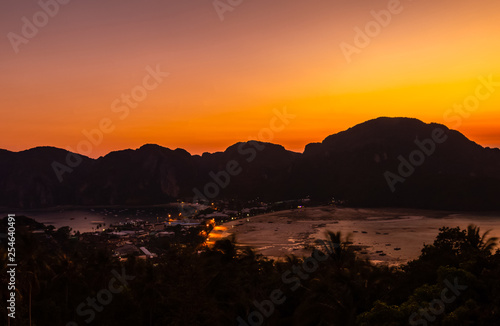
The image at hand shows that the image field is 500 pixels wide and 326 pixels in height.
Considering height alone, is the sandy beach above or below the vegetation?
below

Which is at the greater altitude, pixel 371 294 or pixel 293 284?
pixel 371 294

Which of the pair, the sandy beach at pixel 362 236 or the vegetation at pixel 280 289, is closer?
the vegetation at pixel 280 289

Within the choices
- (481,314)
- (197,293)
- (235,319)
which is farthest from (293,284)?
(481,314)

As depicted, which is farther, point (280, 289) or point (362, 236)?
point (362, 236)

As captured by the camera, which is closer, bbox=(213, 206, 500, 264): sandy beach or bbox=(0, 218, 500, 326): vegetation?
bbox=(0, 218, 500, 326): vegetation

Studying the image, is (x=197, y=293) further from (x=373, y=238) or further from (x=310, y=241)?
(x=373, y=238)

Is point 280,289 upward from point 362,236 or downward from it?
upward

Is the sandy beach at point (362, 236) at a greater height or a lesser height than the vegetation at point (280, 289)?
lesser

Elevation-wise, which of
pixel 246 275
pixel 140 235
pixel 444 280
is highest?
pixel 444 280
